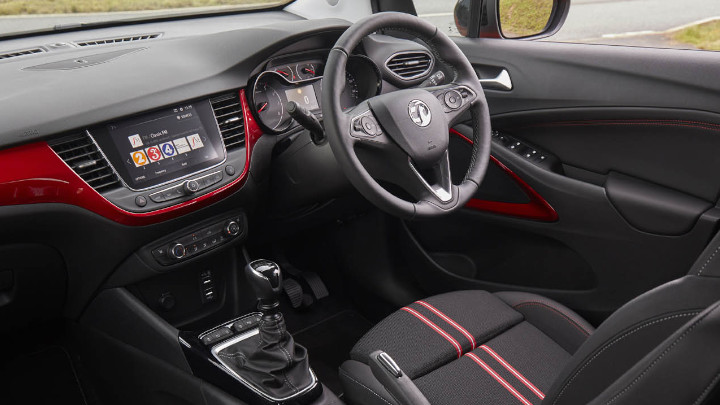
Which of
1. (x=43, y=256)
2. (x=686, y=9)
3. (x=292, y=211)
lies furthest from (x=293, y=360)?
(x=686, y=9)

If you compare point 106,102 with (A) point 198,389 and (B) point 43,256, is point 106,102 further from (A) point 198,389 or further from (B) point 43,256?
(A) point 198,389

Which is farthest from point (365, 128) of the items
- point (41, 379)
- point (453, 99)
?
point (41, 379)

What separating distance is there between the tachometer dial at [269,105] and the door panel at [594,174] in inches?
25.1

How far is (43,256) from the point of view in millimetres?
1550

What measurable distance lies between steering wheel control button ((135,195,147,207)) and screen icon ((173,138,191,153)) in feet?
0.46

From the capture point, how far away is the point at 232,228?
1805 millimetres

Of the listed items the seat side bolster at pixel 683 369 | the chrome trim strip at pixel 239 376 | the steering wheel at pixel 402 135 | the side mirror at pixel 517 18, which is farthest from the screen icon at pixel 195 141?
the seat side bolster at pixel 683 369

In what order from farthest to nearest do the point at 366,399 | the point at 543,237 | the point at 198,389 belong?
the point at 543,237
the point at 198,389
the point at 366,399

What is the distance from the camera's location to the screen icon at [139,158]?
5.02 ft

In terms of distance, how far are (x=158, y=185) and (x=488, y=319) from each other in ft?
2.77

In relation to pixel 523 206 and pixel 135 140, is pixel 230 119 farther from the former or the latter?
pixel 523 206

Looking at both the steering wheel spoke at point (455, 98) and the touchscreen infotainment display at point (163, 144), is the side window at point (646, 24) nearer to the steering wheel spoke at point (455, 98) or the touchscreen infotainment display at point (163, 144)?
the steering wheel spoke at point (455, 98)

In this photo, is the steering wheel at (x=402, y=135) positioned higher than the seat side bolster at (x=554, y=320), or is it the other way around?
the steering wheel at (x=402, y=135)

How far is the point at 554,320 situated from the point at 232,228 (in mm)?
858
